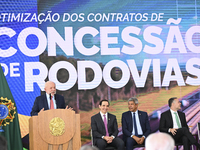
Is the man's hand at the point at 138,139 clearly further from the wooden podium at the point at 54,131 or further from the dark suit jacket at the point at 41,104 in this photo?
the dark suit jacket at the point at 41,104

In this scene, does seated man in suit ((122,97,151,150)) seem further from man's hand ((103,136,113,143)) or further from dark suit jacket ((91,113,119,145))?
man's hand ((103,136,113,143))

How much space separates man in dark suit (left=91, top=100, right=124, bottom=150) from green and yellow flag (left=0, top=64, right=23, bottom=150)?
1327 mm

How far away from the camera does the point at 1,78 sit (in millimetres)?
5520

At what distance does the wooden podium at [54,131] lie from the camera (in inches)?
182

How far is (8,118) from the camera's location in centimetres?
557

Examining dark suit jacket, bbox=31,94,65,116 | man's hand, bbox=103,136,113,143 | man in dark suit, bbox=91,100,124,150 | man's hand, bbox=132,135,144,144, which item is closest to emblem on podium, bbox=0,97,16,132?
dark suit jacket, bbox=31,94,65,116

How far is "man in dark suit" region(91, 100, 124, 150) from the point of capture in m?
5.40

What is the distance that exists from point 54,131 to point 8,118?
1308mm

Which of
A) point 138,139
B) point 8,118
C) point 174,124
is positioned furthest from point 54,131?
point 174,124

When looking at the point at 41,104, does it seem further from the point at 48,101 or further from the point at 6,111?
the point at 6,111

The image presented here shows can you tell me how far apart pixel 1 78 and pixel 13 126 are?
2.78 feet

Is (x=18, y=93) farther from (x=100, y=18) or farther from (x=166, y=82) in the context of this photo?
(x=166, y=82)

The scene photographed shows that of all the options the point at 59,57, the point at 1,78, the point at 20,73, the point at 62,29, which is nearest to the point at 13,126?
the point at 1,78

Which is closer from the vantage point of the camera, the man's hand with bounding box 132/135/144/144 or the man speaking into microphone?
the man speaking into microphone
